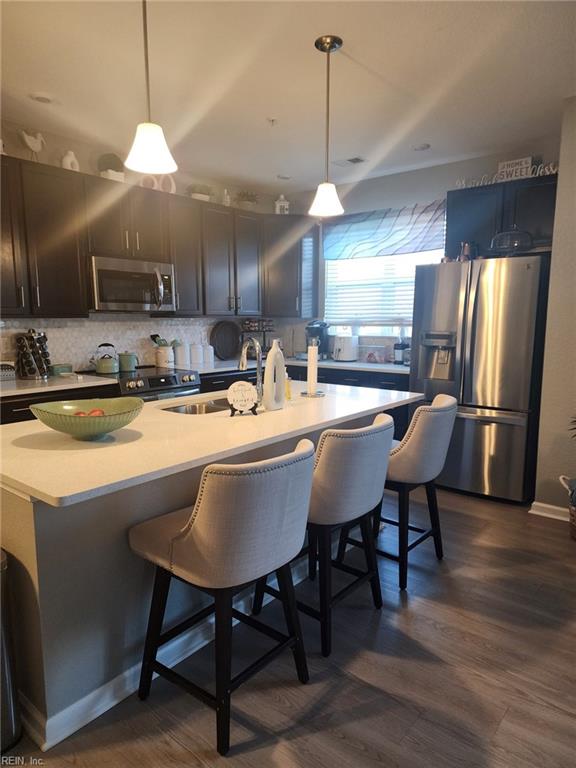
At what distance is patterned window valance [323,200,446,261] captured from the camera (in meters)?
4.39

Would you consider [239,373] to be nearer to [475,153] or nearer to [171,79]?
[171,79]

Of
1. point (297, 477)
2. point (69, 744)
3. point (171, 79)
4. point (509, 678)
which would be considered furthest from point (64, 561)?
point (171, 79)

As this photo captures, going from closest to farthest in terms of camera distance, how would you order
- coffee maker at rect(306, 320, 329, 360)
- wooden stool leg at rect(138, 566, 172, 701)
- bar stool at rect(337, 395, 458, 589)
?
wooden stool leg at rect(138, 566, 172, 701) < bar stool at rect(337, 395, 458, 589) < coffee maker at rect(306, 320, 329, 360)

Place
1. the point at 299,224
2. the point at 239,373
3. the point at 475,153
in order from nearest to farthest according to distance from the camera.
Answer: the point at 475,153 → the point at 239,373 → the point at 299,224

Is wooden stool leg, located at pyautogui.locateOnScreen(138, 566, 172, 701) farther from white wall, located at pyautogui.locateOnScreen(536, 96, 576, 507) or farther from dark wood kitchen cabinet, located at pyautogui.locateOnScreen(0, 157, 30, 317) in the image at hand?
white wall, located at pyautogui.locateOnScreen(536, 96, 576, 507)

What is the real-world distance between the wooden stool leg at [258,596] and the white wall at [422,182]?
3694 mm

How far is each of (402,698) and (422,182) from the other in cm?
415

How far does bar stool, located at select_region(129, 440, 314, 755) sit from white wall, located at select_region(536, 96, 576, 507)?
2465mm

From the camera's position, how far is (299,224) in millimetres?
5066

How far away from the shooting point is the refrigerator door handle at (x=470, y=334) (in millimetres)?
3592

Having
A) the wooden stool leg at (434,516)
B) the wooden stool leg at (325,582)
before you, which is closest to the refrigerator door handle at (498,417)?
the wooden stool leg at (434,516)

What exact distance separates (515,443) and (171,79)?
333cm

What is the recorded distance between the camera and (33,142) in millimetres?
3412

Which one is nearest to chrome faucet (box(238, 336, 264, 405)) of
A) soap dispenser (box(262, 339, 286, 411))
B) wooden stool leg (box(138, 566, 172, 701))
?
soap dispenser (box(262, 339, 286, 411))
